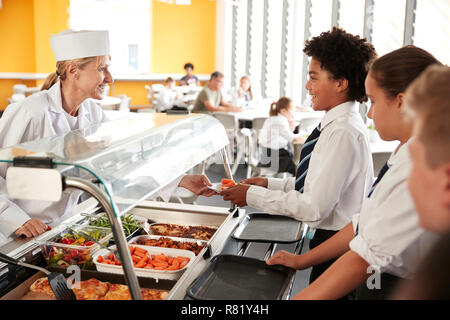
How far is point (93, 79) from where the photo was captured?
1.87m

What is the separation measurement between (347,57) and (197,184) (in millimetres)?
783

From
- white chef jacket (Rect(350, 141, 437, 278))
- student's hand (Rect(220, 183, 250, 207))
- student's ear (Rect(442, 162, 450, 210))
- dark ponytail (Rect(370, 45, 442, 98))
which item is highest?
dark ponytail (Rect(370, 45, 442, 98))

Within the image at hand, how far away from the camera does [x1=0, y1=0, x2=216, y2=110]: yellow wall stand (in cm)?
1030

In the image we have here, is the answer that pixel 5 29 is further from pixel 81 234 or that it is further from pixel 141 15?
pixel 81 234

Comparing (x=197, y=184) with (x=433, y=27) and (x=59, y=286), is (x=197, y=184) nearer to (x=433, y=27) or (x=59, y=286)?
(x=59, y=286)

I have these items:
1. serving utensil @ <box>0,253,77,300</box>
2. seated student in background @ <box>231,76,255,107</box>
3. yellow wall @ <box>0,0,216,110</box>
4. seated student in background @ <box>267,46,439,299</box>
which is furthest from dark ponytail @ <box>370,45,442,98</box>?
yellow wall @ <box>0,0,216,110</box>

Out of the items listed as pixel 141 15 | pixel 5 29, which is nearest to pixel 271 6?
pixel 141 15

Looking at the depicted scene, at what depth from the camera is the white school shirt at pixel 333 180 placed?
149 centimetres

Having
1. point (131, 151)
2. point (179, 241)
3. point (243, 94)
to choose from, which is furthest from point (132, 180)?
point (243, 94)

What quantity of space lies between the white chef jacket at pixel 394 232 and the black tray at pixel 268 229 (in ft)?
2.03

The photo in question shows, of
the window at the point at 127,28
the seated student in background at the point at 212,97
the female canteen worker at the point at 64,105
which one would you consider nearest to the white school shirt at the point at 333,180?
the female canteen worker at the point at 64,105

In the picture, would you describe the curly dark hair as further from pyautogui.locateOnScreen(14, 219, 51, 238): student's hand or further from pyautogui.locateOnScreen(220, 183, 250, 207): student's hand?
pyautogui.locateOnScreen(14, 219, 51, 238): student's hand

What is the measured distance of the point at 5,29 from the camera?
33.8 feet

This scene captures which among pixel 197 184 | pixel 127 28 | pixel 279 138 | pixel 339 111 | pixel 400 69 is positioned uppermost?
pixel 127 28
